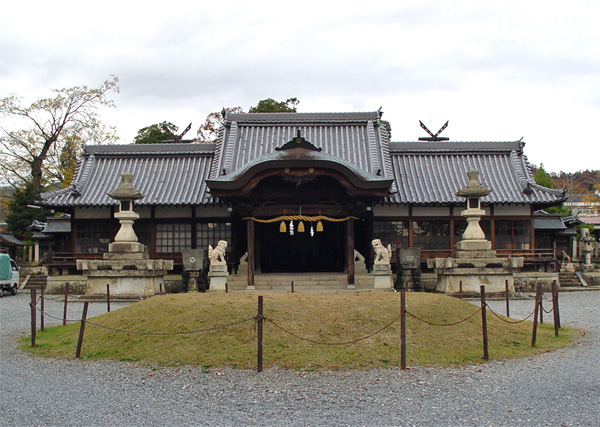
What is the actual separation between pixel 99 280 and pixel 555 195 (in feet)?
60.8

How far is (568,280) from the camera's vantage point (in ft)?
87.4

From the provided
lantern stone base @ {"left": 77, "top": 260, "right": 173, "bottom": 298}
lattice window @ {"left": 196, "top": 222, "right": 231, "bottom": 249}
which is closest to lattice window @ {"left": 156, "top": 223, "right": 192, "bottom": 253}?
lattice window @ {"left": 196, "top": 222, "right": 231, "bottom": 249}

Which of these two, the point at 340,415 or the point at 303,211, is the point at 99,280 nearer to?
the point at 303,211

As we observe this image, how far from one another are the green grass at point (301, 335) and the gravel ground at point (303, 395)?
459 millimetres

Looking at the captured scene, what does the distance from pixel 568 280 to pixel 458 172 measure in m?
7.68

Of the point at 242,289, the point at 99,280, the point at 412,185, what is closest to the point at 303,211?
the point at 242,289

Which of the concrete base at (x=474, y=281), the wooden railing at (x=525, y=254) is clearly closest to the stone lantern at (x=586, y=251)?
the wooden railing at (x=525, y=254)

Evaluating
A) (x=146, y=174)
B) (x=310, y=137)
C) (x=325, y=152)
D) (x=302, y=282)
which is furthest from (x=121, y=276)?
(x=310, y=137)

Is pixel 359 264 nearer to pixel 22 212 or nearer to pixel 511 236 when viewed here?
pixel 511 236

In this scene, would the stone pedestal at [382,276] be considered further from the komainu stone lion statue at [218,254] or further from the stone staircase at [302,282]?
the komainu stone lion statue at [218,254]

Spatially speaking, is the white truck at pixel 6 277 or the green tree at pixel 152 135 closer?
the white truck at pixel 6 277

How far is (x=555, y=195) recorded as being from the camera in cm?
2366

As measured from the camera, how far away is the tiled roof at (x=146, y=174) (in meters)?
23.5

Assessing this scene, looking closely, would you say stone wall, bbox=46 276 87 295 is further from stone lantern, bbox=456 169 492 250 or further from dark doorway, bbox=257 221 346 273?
stone lantern, bbox=456 169 492 250
